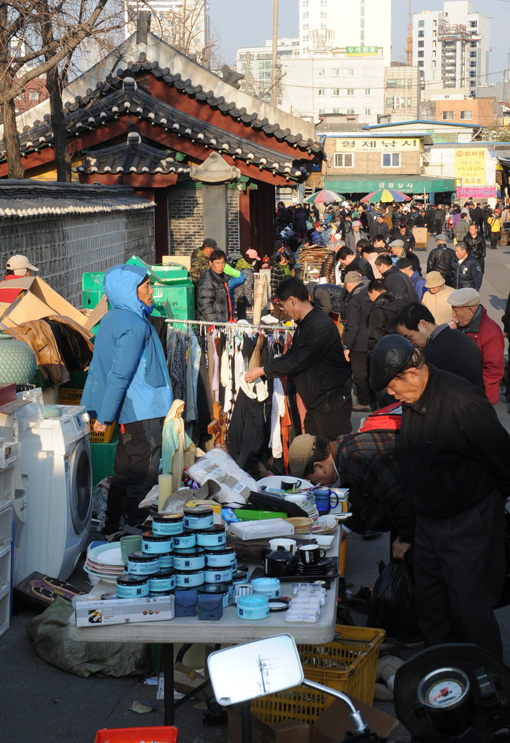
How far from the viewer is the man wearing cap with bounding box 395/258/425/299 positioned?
40.5ft

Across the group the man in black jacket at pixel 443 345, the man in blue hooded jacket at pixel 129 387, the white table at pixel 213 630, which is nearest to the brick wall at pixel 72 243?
the man in blue hooded jacket at pixel 129 387

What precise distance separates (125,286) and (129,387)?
77 centimetres

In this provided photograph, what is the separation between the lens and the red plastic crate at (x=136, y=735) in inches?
130

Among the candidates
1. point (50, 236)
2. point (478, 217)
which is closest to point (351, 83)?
point (478, 217)

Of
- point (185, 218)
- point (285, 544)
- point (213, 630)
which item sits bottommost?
point (213, 630)

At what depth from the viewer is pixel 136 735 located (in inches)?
130

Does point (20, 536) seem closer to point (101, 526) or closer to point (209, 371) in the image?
point (101, 526)

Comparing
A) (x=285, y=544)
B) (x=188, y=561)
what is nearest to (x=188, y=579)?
(x=188, y=561)

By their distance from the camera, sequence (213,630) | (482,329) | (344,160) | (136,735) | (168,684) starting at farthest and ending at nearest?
(344,160), (482,329), (168,684), (213,630), (136,735)

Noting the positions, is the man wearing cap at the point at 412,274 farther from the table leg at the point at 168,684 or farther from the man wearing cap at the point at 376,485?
the table leg at the point at 168,684

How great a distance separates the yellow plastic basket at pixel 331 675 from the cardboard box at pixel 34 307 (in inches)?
170

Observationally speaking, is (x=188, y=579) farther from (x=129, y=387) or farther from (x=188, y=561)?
(x=129, y=387)

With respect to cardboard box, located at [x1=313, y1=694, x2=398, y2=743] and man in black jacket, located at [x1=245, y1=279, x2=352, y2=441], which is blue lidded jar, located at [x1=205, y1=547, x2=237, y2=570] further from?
man in black jacket, located at [x1=245, y1=279, x2=352, y2=441]

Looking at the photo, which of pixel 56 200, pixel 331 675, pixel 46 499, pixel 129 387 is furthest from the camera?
pixel 56 200
